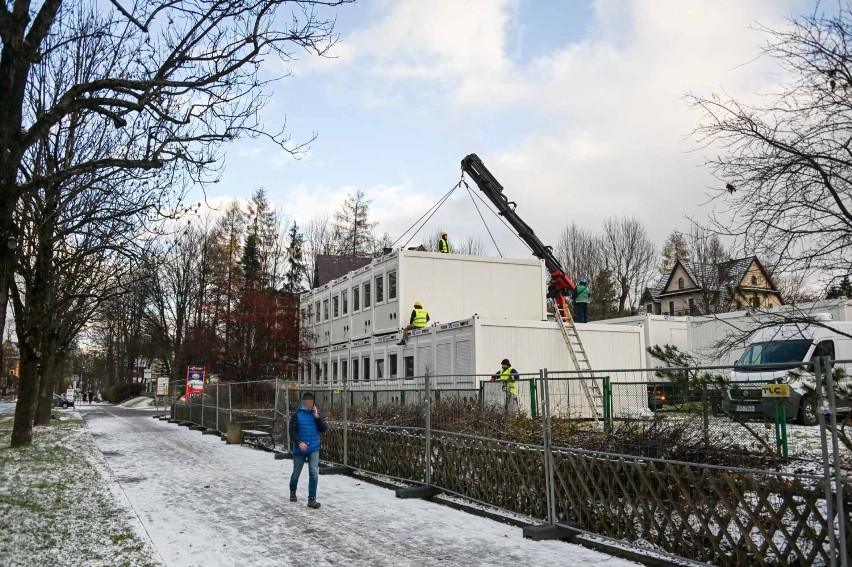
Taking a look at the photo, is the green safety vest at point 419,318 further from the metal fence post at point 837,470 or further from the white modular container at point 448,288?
the metal fence post at point 837,470

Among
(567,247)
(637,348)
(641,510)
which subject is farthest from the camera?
(567,247)

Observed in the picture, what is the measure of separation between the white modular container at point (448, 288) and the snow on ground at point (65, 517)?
14.9 m

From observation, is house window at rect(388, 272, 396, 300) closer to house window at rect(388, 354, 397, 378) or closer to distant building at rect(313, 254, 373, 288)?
house window at rect(388, 354, 397, 378)

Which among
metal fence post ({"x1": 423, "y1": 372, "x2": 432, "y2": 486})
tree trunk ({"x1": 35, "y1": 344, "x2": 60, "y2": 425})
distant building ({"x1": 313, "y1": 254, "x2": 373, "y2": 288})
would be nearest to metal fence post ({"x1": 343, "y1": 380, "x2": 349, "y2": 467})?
metal fence post ({"x1": 423, "y1": 372, "x2": 432, "y2": 486})

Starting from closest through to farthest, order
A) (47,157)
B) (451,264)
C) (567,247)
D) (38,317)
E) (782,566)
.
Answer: (782,566) < (47,157) < (38,317) < (451,264) < (567,247)

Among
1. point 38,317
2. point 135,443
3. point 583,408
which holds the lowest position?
point 135,443

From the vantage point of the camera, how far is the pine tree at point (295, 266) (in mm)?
56062

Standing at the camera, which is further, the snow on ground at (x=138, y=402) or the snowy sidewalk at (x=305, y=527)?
the snow on ground at (x=138, y=402)

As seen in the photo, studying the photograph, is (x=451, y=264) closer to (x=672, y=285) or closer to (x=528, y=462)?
(x=528, y=462)

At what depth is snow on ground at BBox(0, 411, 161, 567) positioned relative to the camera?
24.7ft

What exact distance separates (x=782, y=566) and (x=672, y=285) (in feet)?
200

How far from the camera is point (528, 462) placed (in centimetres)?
923

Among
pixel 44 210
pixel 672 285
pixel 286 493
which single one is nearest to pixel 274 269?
pixel 672 285

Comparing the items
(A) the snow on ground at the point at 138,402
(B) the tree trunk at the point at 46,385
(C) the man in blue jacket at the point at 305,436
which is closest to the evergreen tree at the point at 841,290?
(C) the man in blue jacket at the point at 305,436
